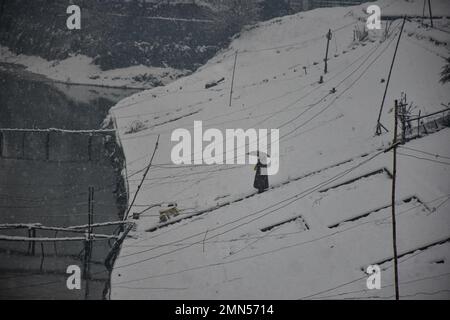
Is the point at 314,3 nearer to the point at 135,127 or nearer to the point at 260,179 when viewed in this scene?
the point at 135,127

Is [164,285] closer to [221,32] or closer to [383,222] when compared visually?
[383,222]

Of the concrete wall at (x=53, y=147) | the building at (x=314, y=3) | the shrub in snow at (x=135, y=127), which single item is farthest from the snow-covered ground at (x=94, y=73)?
the shrub in snow at (x=135, y=127)

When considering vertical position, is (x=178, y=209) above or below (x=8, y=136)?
below

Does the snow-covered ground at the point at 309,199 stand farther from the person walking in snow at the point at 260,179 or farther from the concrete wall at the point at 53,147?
the concrete wall at the point at 53,147

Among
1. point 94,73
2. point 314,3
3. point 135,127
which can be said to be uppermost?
point 314,3

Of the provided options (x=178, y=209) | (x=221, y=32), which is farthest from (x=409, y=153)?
(x=221, y=32)

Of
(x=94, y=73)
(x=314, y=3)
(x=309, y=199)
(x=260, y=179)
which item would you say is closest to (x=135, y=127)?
(x=260, y=179)
